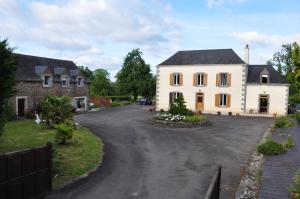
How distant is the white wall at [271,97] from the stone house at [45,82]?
21.3m

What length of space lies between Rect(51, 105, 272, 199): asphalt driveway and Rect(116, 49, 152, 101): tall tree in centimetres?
Result: 3504

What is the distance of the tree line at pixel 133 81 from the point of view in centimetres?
5972

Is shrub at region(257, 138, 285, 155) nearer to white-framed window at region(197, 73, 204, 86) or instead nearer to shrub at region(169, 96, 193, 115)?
shrub at region(169, 96, 193, 115)

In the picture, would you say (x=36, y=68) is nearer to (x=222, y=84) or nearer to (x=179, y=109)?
(x=179, y=109)

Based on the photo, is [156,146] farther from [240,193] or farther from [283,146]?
[240,193]

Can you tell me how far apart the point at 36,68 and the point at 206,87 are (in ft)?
67.7

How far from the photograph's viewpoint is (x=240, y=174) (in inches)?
508

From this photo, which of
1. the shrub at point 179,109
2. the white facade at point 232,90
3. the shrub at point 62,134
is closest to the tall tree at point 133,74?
the white facade at point 232,90

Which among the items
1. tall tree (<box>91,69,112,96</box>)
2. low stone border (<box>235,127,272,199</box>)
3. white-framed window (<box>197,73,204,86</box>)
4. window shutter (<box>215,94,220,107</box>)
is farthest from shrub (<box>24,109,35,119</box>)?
tall tree (<box>91,69,112,96</box>)

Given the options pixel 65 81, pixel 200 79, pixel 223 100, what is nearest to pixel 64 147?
pixel 65 81

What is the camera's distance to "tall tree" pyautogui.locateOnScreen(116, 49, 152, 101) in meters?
60.8

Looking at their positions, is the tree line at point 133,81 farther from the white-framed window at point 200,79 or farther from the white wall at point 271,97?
the white wall at point 271,97

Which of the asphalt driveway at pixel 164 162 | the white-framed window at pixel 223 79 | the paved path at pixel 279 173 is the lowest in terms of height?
the asphalt driveway at pixel 164 162

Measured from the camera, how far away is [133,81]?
200 feet
